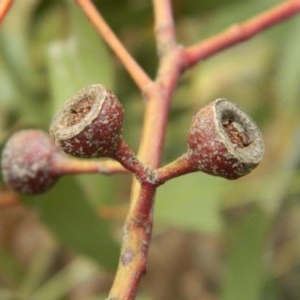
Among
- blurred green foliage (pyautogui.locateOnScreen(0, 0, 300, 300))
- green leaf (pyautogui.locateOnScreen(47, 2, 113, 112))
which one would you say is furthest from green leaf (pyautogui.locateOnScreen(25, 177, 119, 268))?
green leaf (pyautogui.locateOnScreen(47, 2, 113, 112))

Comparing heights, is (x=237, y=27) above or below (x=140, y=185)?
below

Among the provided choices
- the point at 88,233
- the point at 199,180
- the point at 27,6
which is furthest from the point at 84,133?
the point at 27,6

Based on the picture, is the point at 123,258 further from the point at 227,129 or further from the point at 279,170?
the point at 279,170

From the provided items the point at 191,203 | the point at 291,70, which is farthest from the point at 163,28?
the point at 291,70

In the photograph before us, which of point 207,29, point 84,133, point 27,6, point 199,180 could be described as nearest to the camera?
point 84,133

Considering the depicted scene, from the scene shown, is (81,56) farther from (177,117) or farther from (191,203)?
(177,117)

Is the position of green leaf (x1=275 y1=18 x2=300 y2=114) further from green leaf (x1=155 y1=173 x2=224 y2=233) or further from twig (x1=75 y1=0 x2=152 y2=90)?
twig (x1=75 y1=0 x2=152 y2=90)

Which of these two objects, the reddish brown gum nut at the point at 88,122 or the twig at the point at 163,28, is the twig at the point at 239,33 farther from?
the reddish brown gum nut at the point at 88,122
